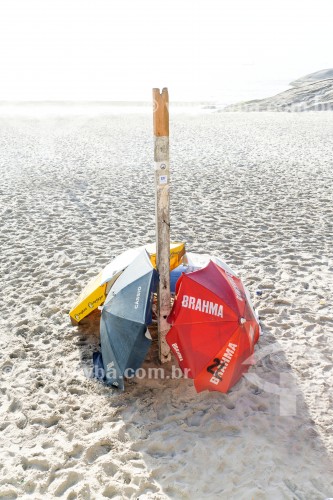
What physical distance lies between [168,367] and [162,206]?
1.56m

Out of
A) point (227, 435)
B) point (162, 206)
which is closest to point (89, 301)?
point (162, 206)

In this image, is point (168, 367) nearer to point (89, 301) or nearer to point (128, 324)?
point (128, 324)

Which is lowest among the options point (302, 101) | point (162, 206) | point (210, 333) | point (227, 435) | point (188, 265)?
point (227, 435)

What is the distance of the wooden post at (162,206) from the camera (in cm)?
378

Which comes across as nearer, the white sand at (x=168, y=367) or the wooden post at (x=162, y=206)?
the white sand at (x=168, y=367)

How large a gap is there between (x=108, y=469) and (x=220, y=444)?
0.86m

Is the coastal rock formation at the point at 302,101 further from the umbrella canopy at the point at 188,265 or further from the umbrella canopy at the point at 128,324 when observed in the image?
the umbrella canopy at the point at 128,324

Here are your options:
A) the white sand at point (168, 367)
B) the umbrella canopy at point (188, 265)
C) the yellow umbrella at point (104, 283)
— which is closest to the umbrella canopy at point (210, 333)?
the white sand at point (168, 367)

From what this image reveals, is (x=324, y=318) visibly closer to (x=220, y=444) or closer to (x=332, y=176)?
(x=220, y=444)

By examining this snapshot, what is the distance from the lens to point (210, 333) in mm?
4051

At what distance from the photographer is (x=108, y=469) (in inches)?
138

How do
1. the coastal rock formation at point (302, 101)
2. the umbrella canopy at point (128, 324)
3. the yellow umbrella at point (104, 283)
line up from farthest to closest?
the coastal rock formation at point (302, 101)
the yellow umbrella at point (104, 283)
the umbrella canopy at point (128, 324)

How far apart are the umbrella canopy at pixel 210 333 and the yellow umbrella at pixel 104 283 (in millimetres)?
917

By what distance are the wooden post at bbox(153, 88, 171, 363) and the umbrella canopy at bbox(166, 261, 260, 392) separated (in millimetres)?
156
